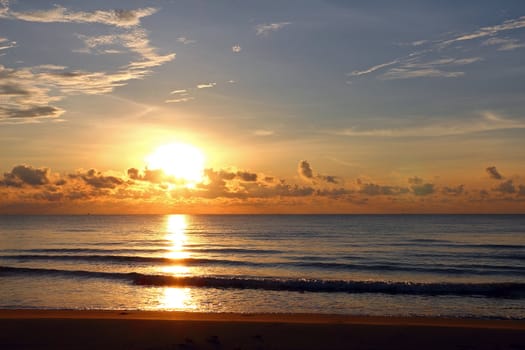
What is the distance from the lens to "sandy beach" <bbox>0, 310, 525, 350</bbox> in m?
13.6

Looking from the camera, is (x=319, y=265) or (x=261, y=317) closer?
(x=261, y=317)

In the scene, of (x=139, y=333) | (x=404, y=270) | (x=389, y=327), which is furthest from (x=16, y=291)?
(x=404, y=270)

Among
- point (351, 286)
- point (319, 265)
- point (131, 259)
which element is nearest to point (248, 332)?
point (351, 286)

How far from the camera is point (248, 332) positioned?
14.9 m

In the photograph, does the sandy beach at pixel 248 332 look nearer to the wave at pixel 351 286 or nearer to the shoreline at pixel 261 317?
the shoreline at pixel 261 317

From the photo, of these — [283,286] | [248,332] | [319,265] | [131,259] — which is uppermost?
[248,332]

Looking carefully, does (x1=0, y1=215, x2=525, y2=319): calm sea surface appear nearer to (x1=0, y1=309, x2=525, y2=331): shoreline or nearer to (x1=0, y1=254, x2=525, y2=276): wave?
(x1=0, y1=254, x2=525, y2=276): wave

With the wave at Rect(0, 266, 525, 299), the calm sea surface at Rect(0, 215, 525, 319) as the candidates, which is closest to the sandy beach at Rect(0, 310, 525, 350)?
the calm sea surface at Rect(0, 215, 525, 319)

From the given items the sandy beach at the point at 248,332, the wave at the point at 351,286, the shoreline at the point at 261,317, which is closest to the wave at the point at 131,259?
the wave at the point at 351,286

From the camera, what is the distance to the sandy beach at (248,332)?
13555 mm

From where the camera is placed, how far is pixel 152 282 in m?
28.6

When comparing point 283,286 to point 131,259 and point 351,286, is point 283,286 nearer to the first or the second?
point 351,286

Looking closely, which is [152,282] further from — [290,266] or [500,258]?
[500,258]

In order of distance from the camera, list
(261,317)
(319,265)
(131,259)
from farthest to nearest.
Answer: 1. (131,259)
2. (319,265)
3. (261,317)
